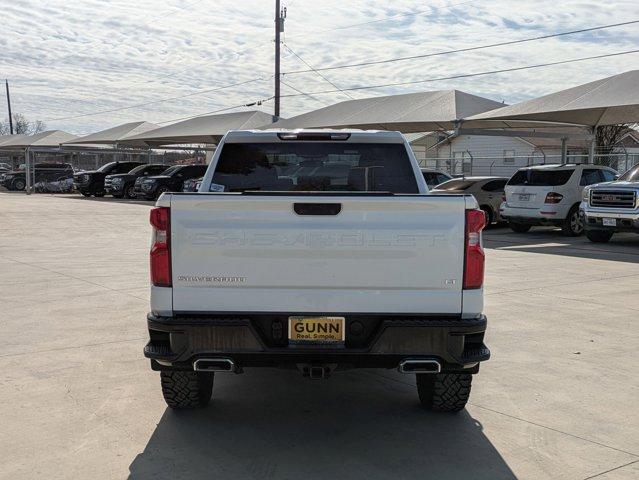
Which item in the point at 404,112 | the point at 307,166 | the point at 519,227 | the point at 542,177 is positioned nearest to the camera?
the point at 307,166

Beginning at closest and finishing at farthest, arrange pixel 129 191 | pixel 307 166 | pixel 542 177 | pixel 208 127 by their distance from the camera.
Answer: pixel 307 166 < pixel 542 177 < pixel 129 191 < pixel 208 127

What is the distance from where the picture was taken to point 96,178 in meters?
37.6

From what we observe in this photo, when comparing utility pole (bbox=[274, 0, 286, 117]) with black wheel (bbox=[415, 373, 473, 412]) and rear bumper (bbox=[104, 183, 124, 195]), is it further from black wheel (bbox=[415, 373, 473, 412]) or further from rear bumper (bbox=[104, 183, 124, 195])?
black wheel (bbox=[415, 373, 473, 412])

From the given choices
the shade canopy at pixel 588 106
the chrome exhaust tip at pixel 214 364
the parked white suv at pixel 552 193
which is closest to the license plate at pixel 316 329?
the chrome exhaust tip at pixel 214 364

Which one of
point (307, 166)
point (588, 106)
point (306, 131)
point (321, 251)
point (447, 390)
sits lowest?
point (447, 390)

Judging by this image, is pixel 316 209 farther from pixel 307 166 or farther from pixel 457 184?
pixel 457 184

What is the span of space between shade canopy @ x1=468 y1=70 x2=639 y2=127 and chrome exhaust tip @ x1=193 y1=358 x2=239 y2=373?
17066 millimetres

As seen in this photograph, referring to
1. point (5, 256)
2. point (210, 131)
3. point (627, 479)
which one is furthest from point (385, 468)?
point (210, 131)

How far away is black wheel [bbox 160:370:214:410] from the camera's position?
14.9 ft

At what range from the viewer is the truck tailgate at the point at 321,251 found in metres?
3.86

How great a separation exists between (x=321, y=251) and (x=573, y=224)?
49.5 ft

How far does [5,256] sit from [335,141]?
30.6ft

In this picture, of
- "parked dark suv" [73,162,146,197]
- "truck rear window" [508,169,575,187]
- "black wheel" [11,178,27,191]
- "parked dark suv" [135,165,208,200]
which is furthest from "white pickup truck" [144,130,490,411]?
"black wheel" [11,178,27,191]

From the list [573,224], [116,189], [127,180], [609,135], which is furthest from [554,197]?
[609,135]
